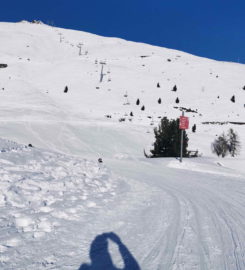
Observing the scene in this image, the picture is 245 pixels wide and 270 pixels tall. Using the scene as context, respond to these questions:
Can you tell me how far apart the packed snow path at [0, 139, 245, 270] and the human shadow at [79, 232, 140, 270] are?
73 mm

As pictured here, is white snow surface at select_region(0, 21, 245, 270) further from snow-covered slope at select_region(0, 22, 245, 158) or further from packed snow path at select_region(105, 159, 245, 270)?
snow-covered slope at select_region(0, 22, 245, 158)

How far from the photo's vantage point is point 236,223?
236 inches

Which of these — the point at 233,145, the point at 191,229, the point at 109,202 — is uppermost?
the point at 233,145

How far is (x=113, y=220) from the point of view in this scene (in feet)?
19.4

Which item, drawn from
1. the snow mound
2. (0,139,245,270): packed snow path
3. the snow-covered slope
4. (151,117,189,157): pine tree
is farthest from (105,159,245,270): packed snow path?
the snow-covered slope

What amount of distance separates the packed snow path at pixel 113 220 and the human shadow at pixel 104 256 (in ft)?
0.24

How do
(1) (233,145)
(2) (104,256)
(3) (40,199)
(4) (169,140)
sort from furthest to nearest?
(1) (233,145), (4) (169,140), (3) (40,199), (2) (104,256)

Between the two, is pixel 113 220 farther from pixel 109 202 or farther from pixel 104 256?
pixel 104 256

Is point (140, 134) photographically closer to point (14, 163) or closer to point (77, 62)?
point (14, 163)

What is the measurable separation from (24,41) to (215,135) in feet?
265

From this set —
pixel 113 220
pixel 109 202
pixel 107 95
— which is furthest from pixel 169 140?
pixel 107 95

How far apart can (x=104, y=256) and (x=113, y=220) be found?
5.55 ft

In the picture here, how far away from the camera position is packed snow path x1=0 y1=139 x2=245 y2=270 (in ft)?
13.7

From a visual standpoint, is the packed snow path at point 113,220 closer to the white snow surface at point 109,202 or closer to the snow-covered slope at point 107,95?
the white snow surface at point 109,202
